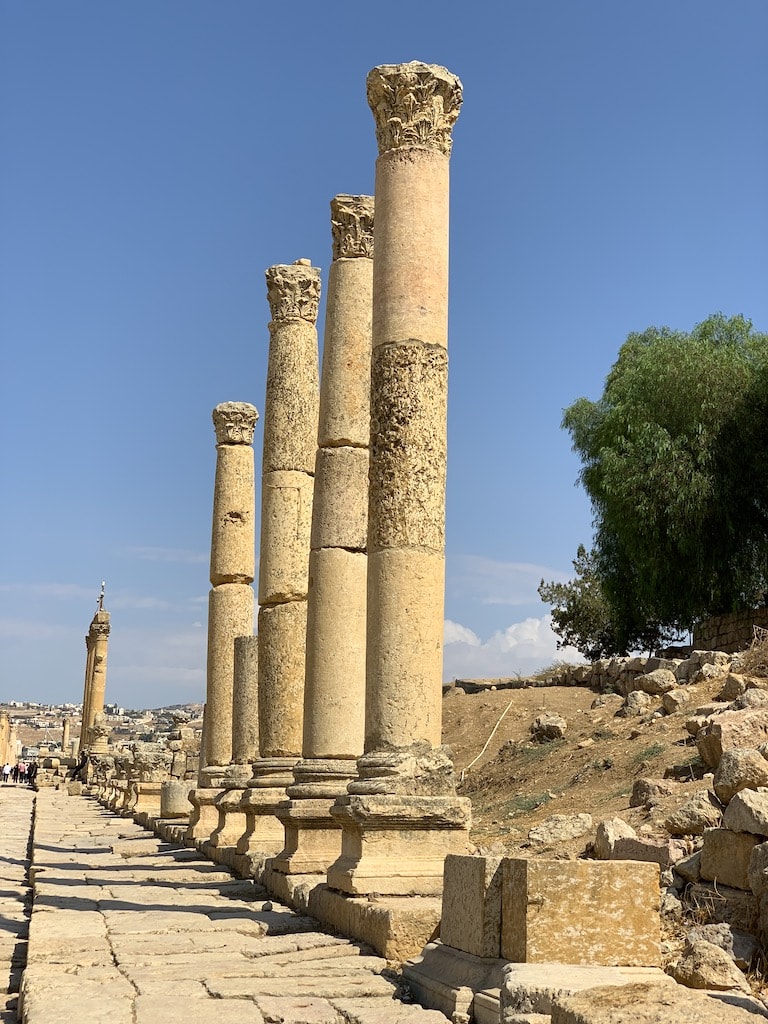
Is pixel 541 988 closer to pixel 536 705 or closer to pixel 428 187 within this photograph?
pixel 428 187

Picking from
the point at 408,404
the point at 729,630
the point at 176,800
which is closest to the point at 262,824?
the point at 408,404

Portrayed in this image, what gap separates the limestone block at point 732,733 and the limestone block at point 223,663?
27.9 feet

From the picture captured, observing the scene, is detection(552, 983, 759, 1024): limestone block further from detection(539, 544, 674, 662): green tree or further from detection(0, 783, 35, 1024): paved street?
detection(539, 544, 674, 662): green tree

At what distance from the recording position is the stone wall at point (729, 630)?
26598 mm

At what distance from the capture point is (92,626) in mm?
49531

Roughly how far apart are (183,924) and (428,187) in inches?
228

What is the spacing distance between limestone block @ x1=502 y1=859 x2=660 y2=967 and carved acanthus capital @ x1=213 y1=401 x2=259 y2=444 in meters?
13.3

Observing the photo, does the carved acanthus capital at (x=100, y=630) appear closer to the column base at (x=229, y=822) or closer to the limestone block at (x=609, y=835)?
the column base at (x=229, y=822)

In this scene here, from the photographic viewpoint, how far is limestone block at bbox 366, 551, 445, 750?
8.91 m

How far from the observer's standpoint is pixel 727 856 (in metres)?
8.55

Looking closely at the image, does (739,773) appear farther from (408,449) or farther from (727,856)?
(408,449)

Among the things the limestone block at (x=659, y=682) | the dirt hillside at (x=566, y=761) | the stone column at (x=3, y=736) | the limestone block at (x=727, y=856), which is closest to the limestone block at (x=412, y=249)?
the limestone block at (x=727, y=856)

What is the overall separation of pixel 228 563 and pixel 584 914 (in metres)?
13.2

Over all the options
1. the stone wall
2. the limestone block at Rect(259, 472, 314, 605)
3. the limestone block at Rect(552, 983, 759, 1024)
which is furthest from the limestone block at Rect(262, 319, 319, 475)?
the stone wall
